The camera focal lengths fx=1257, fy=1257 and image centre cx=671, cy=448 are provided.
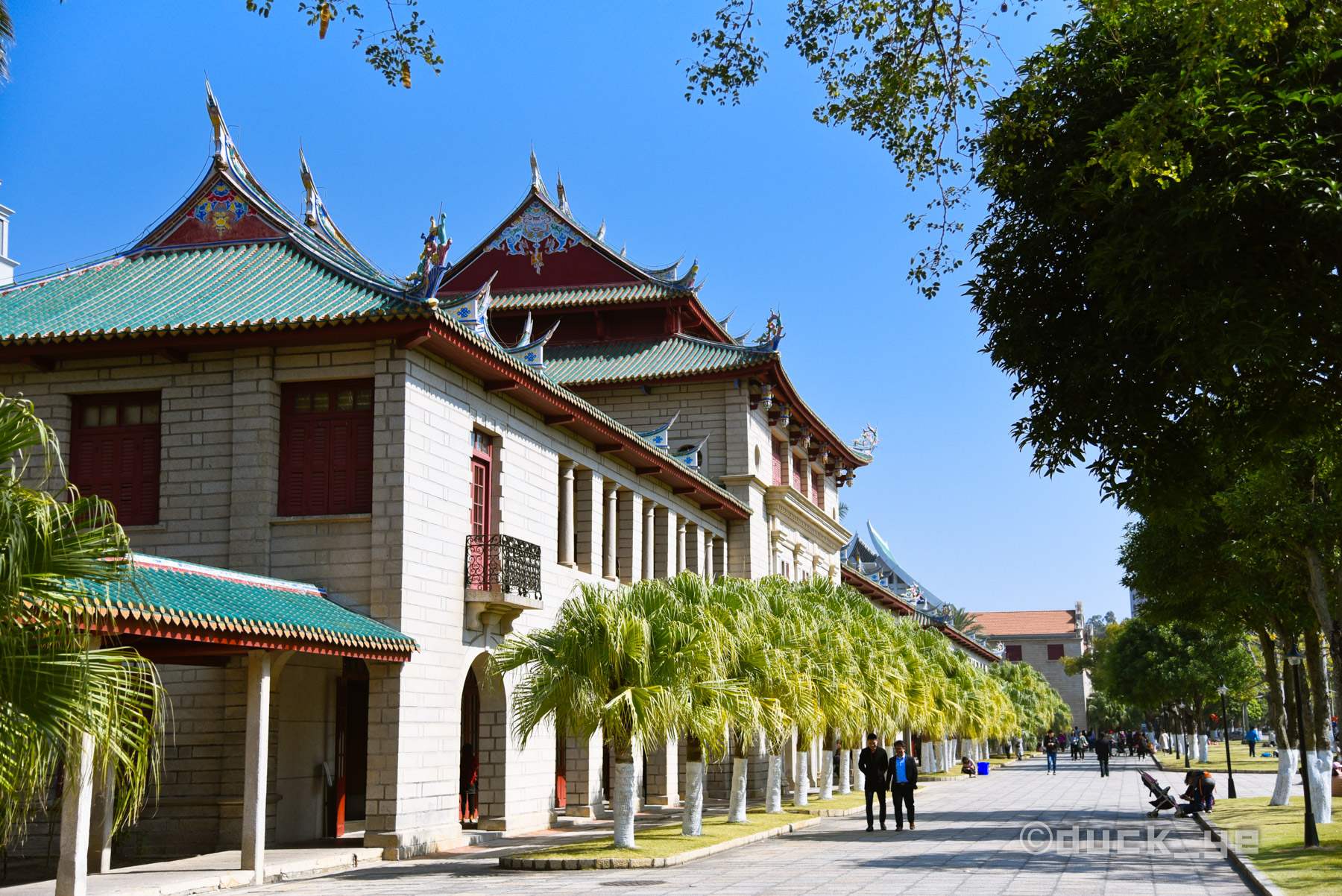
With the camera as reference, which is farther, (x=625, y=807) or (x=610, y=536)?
(x=610, y=536)

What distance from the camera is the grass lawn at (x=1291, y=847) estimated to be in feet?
48.3

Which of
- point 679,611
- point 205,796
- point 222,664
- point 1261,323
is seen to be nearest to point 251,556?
point 222,664

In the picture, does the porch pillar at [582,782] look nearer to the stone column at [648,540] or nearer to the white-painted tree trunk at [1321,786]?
the stone column at [648,540]

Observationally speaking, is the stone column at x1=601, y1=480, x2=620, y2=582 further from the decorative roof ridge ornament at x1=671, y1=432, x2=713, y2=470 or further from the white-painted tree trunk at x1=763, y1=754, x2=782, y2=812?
the white-painted tree trunk at x1=763, y1=754, x2=782, y2=812

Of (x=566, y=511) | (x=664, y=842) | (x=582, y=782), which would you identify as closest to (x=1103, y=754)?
(x=582, y=782)

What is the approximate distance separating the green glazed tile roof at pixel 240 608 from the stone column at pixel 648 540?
12307 millimetres

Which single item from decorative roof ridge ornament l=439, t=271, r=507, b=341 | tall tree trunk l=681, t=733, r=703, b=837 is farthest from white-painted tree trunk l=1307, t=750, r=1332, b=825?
decorative roof ridge ornament l=439, t=271, r=507, b=341

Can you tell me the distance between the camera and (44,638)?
7797mm

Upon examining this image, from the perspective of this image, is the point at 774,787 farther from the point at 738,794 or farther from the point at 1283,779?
the point at 1283,779

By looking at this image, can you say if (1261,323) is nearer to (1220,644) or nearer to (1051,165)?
(1051,165)

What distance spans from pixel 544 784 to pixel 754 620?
539 centimetres

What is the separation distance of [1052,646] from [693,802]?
442ft

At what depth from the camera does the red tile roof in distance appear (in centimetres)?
15062

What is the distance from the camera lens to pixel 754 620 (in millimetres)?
23000
